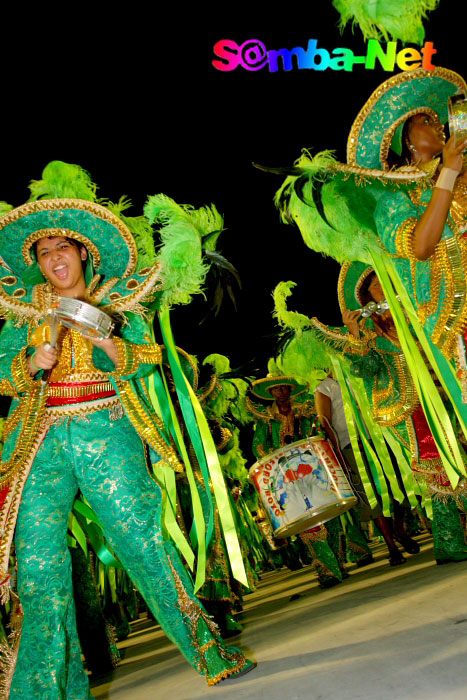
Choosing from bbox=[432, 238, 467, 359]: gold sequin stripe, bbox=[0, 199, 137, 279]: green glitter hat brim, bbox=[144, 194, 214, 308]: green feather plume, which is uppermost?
bbox=[0, 199, 137, 279]: green glitter hat brim

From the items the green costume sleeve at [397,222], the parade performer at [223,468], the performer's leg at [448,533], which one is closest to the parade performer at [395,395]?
the performer's leg at [448,533]

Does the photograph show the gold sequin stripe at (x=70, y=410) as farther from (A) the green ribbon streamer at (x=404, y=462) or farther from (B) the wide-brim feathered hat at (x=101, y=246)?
(A) the green ribbon streamer at (x=404, y=462)

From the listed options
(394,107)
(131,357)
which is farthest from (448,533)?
(394,107)

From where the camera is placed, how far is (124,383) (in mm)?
2564

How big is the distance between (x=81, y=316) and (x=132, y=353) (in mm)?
322

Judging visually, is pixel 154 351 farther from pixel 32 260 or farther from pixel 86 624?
pixel 86 624

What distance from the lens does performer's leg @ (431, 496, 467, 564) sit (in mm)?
3727

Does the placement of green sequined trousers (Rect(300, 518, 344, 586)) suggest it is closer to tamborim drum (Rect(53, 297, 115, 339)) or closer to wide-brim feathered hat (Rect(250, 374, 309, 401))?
wide-brim feathered hat (Rect(250, 374, 309, 401))

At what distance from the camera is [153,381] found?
115 inches

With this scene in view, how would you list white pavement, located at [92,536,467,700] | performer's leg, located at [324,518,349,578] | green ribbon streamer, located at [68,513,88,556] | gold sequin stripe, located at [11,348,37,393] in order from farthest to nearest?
performer's leg, located at [324,518,349,578], green ribbon streamer, located at [68,513,88,556], gold sequin stripe, located at [11,348,37,393], white pavement, located at [92,536,467,700]

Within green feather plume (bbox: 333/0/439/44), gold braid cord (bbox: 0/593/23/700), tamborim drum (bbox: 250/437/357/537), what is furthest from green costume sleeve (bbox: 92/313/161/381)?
green feather plume (bbox: 333/0/439/44)

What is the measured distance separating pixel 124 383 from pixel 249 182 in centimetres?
493

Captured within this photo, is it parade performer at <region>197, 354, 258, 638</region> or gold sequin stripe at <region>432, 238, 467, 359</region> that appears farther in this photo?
parade performer at <region>197, 354, 258, 638</region>

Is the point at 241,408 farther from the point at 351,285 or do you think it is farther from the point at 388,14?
the point at 388,14
